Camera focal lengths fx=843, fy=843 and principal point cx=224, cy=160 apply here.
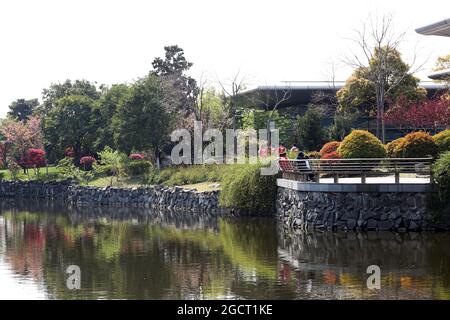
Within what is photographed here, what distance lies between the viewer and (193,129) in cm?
6006

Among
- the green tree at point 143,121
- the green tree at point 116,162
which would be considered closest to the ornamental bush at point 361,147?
the green tree at point 116,162

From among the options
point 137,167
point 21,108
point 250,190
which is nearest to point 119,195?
point 137,167

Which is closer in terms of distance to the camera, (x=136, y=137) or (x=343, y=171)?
(x=343, y=171)

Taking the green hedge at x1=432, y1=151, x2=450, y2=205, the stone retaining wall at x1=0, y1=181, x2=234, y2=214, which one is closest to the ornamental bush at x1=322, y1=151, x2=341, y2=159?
the stone retaining wall at x1=0, y1=181, x2=234, y2=214

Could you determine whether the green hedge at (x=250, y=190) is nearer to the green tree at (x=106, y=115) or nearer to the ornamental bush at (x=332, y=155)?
the ornamental bush at (x=332, y=155)

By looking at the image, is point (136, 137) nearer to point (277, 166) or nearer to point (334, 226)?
point (277, 166)

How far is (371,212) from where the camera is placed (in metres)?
28.7

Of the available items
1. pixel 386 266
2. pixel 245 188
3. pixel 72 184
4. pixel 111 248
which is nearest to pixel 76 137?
pixel 72 184

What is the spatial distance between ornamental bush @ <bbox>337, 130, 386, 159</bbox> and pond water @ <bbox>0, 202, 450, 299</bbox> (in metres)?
4.06

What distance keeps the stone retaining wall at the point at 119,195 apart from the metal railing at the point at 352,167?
8154mm

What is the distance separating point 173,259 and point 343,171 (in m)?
7.70

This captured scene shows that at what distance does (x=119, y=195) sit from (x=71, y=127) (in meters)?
17.8

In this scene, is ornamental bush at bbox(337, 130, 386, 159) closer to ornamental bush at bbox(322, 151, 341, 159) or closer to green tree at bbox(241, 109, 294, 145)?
ornamental bush at bbox(322, 151, 341, 159)

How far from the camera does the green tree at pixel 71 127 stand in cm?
6725
